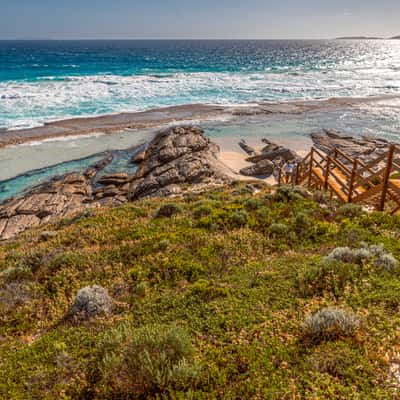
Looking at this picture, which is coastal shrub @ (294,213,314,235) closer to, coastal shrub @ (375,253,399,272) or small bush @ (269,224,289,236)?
small bush @ (269,224,289,236)

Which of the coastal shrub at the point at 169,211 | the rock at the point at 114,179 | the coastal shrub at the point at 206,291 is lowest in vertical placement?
the rock at the point at 114,179

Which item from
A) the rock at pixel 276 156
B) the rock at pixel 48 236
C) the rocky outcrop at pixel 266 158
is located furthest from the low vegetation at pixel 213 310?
the rock at pixel 276 156

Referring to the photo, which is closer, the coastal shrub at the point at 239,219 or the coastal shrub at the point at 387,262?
the coastal shrub at the point at 387,262

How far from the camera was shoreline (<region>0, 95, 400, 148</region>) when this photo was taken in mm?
30812

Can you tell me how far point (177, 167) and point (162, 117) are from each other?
59.7 ft

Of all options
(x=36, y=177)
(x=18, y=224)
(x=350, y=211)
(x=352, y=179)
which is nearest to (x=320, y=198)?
(x=352, y=179)

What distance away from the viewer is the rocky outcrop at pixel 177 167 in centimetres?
2061

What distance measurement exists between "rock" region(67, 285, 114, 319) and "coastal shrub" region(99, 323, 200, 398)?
131 centimetres

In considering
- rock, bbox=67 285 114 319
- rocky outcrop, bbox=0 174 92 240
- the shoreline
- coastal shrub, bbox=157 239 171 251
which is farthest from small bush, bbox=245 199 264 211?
the shoreline

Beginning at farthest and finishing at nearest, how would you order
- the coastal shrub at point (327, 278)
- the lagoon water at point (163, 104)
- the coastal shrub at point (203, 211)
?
the lagoon water at point (163, 104), the coastal shrub at point (203, 211), the coastal shrub at point (327, 278)

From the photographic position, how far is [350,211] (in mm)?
9016

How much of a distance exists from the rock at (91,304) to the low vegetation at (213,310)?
2cm

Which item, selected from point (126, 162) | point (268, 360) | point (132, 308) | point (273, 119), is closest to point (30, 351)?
point (132, 308)

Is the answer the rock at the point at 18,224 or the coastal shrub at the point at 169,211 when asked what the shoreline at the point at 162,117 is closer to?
the rock at the point at 18,224
